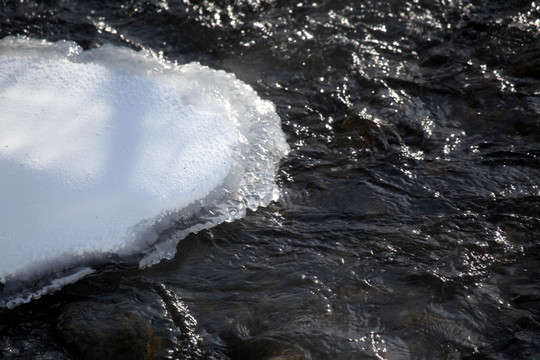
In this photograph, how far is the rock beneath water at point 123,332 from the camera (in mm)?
2281

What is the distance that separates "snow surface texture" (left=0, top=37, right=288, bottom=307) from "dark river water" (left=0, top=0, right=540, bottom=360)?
13 cm

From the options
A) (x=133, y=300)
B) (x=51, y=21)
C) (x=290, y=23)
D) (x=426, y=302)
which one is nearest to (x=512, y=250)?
(x=426, y=302)

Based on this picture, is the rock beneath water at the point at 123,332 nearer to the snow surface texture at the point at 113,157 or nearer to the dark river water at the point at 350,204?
the dark river water at the point at 350,204

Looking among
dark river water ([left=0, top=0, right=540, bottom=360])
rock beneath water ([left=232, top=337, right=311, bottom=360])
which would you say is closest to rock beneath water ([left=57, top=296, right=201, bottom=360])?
dark river water ([left=0, top=0, right=540, bottom=360])

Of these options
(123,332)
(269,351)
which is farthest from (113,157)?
(269,351)

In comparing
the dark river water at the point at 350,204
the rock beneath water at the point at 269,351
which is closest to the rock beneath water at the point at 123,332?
the dark river water at the point at 350,204

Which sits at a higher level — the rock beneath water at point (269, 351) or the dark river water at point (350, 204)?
the dark river water at point (350, 204)

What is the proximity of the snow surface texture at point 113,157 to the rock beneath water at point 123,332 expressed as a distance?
21 centimetres

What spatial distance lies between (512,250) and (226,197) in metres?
1.39

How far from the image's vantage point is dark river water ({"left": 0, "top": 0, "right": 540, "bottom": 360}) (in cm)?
236

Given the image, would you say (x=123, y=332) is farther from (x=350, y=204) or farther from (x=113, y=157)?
(x=350, y=204)

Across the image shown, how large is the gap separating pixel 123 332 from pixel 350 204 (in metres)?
1.32

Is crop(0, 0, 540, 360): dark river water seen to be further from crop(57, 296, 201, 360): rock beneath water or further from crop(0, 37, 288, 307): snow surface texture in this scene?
crop(0, 37, 288, 307): snow surface texture

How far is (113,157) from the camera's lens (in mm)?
2824
